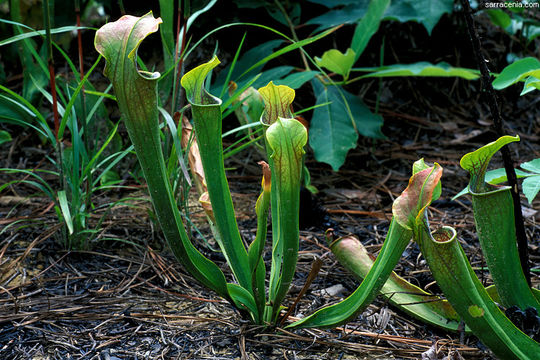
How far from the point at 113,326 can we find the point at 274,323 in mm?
375

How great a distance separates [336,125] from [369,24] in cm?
Result: 43

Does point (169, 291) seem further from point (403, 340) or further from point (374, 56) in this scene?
point (374, 56)

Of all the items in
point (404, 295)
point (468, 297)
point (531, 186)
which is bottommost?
point (404, 295)

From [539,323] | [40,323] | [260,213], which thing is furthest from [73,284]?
[539,323]

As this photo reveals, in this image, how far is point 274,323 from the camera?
1.06 meters

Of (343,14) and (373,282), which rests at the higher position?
(343,14)

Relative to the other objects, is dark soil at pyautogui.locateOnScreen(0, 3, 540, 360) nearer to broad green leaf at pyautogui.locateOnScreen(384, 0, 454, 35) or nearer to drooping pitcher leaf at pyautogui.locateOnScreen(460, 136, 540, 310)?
drooping pitcher leaf at pyautogui.locateOnScreen(460, 136, 540, 310)

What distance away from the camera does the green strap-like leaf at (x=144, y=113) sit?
30.9 inches

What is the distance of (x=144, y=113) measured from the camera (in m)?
0.86

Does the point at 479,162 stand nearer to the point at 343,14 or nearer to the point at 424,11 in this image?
the point at 424,11

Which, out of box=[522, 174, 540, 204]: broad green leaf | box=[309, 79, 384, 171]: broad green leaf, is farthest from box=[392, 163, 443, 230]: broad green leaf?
box=[309, 79, 384, 171]: broad green leaf

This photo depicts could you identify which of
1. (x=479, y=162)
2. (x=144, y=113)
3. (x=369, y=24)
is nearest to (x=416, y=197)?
(x=479, y=162)

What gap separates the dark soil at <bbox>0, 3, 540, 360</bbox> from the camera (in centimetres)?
100

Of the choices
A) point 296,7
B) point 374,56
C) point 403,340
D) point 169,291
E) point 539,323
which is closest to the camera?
point 539,323
